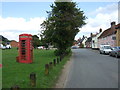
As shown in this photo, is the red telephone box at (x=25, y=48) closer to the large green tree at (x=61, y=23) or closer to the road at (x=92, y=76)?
the road at (x=92, y=76)

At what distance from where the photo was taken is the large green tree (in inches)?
996

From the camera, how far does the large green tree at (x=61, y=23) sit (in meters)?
25.3

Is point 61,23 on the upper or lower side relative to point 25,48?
upper

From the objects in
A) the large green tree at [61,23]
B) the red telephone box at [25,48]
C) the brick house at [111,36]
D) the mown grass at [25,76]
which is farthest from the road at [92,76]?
the brick house at [111,36]

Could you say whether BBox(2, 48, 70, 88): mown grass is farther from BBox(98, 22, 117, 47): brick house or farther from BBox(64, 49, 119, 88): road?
BBox(98, 22, 117, 47): brick house

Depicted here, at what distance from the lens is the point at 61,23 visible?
2541cm

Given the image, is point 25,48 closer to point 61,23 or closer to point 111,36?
point 61,23

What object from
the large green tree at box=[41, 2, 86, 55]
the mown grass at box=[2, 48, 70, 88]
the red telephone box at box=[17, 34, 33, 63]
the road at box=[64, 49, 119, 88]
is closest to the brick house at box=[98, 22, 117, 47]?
the large green tree at box=[41, 2, 86, 55]

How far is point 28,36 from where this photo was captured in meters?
15.1

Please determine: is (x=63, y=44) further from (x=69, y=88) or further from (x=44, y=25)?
(x=69, y=88)

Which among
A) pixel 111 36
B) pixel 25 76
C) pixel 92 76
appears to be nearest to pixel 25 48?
pixel 25 76

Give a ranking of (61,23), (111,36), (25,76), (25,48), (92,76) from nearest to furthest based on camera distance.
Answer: (25,76)
(92,76)
(25,48)
(61,23)
(111,36)

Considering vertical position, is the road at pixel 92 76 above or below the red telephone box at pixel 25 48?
below

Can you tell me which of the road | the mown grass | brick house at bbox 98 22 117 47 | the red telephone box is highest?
brick house at bbox 98 22 117 47
